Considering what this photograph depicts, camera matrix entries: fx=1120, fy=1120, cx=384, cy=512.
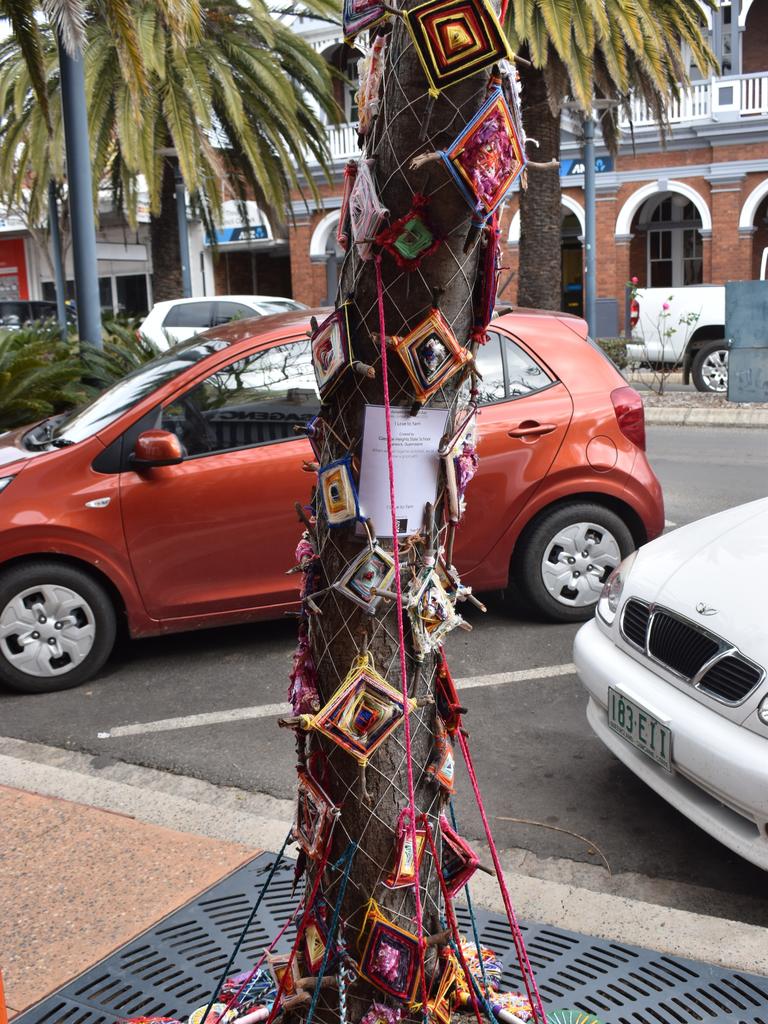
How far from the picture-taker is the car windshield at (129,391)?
19.1ft

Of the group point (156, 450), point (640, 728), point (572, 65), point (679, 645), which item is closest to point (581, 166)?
point (572, 65)

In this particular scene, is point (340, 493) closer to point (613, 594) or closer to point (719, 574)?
point (719, 574)

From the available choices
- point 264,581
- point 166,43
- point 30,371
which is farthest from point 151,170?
point 264,581

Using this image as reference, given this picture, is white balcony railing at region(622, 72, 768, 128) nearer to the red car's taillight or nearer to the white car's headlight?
the red car's taillight

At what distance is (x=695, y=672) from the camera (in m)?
3.65

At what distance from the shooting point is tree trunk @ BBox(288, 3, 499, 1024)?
2.03 metres

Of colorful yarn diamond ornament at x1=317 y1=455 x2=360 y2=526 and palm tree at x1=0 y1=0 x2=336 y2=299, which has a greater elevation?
palm tree at x1=0 y1=0 x2=336 y2=299

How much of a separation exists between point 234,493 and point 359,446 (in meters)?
3.46

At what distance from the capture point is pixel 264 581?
5.75m

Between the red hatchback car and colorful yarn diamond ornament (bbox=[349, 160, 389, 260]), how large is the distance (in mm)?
3496

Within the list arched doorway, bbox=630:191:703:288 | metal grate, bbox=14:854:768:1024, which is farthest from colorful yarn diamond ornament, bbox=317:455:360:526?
arched doorway, bbox=630:191:703:288

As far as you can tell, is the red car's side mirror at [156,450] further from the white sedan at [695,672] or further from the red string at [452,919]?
the red string at [452,919]

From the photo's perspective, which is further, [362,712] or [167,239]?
[167,239]

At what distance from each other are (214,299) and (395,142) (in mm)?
16257
